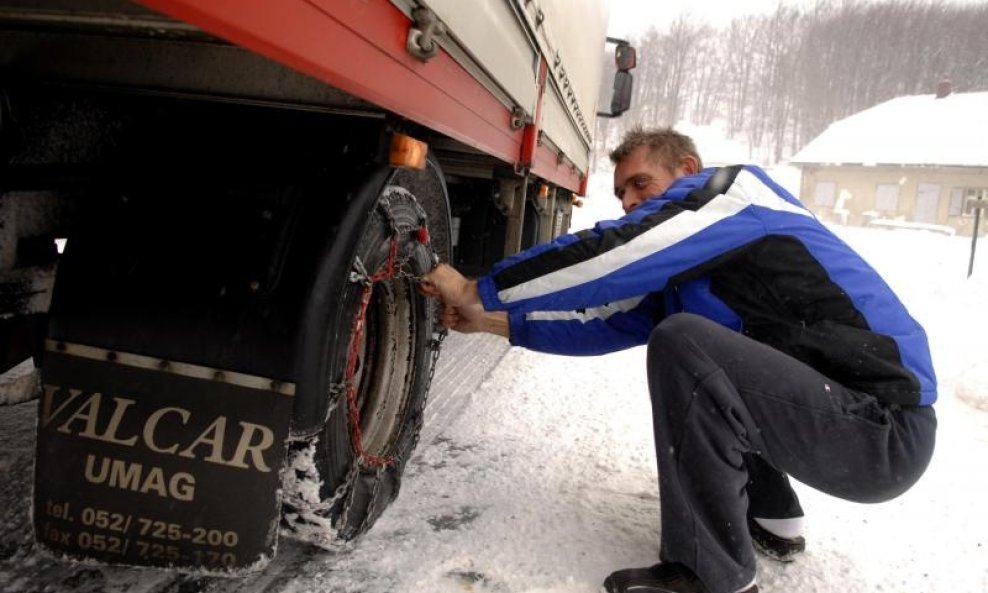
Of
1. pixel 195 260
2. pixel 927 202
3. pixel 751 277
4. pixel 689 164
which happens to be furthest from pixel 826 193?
pixel 195 260

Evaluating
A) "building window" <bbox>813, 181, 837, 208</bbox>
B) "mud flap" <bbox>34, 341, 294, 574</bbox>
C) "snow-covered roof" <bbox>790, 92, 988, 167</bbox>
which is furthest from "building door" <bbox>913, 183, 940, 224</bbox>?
"mud flap" <bbox>34, 341, 294, 574</bbox>

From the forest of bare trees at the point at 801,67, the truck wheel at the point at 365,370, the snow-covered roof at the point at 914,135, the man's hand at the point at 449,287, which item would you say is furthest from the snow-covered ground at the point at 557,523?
the forest of bare trees at the point at 801,67

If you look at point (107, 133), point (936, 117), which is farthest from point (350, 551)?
point (936, 117)

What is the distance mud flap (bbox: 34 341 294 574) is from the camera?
125 cm

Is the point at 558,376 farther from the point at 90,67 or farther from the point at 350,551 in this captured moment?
the point at 90,67

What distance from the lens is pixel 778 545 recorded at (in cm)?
209

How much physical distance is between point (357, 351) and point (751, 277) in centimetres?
118

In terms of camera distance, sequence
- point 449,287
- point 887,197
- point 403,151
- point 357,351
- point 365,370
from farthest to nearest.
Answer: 1. point 887,197
2. point 365,370
3. point 449,287
4. point 357,351
5. point 403,151

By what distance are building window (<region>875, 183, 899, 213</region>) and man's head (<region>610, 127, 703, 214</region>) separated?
33.4m

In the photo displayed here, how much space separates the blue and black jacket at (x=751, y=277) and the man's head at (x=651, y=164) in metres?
0.39

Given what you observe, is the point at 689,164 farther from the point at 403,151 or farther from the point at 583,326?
the point at 403,151

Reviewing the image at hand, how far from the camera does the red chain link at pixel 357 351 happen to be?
1464mm

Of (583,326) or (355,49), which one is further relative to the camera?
(583,326)

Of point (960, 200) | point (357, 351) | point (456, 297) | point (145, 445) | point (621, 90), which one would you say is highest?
point (960, 200)
